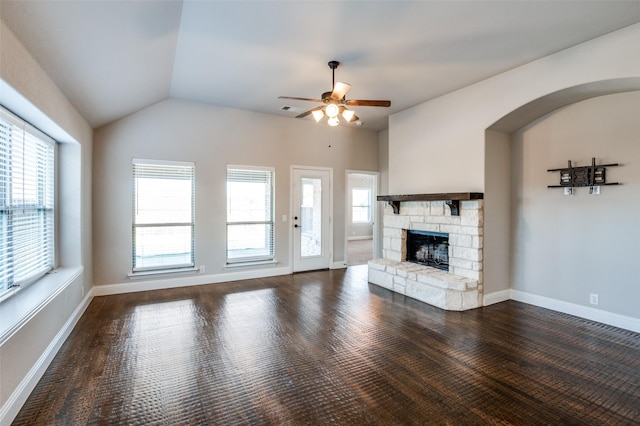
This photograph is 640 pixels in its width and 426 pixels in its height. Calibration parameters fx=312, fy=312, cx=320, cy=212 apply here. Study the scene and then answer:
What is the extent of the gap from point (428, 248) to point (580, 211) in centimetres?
201

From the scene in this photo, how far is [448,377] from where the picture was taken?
2.55 metres

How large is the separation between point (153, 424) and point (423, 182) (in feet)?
15.2

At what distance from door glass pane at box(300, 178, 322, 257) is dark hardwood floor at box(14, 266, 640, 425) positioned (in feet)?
7.38

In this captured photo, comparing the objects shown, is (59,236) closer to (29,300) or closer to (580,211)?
(29,300)

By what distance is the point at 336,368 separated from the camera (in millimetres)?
2686

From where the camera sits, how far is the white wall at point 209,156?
4758 millimetres

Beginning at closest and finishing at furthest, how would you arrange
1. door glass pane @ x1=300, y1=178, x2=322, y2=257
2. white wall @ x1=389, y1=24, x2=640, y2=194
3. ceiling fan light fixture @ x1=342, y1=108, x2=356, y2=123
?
white wall @ x1=389, y1=24, x2=640, y2=194, ceiling fan light fixture @ x1=342, y1=108, x2=356, y2=123, door glass pane @ x1=300, y1=178, x2=322, y2=257

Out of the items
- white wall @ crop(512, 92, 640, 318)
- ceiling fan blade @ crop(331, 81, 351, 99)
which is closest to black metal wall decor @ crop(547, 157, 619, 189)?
white wall @ crop(512, 92, 640, 318)

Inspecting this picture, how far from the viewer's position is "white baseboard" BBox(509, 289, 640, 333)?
11.5 feet

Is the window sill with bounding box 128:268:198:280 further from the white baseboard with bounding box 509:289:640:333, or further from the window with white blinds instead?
the white baseboard with bounding box 509:289:640:333

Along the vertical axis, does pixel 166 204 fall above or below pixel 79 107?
below

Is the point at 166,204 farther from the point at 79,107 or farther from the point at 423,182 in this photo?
the point at 423,182

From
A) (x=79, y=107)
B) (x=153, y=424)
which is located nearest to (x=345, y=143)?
(x=79, y=107)

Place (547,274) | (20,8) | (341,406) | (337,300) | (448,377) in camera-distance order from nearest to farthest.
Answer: (20,8) → (341,406) → (448,377) → (547,274) → (337,300)
